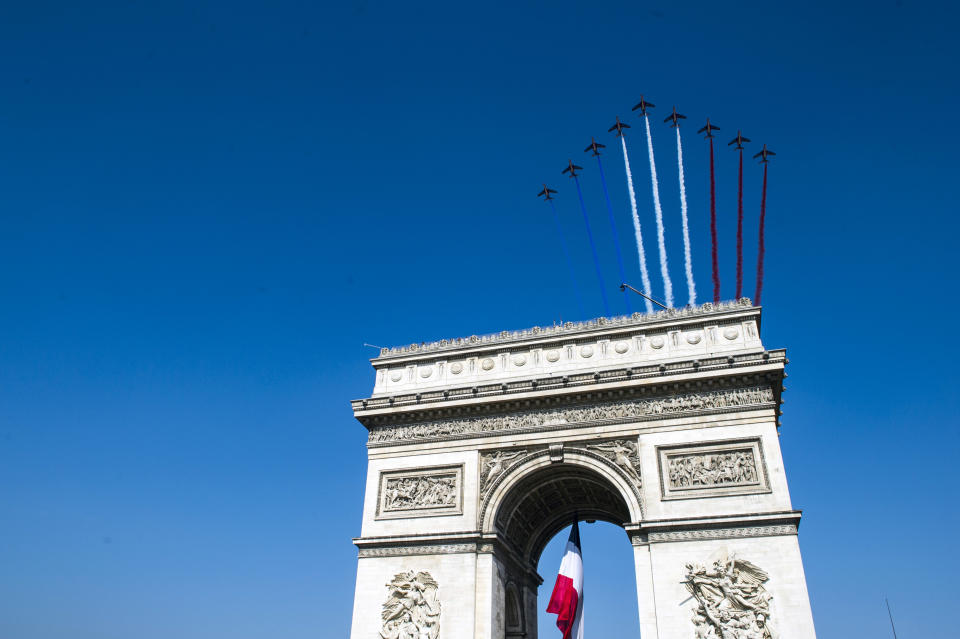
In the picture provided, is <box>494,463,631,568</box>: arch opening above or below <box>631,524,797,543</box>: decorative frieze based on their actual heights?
above

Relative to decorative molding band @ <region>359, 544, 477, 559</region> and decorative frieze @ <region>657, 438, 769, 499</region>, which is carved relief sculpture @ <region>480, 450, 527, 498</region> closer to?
decorative molding band @ <region>359, 544, 477, 559</region>

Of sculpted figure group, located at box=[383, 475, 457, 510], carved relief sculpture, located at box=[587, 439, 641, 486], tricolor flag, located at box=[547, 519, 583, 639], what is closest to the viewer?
carved relief sculpture, located at box=[587, 439, 641, 486]

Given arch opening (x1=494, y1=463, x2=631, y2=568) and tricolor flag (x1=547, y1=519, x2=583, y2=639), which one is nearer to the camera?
tricolor flag (x1=547, y1=519, x2=583, y2=639)

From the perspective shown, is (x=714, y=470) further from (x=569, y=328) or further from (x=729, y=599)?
(x=569, y=328)

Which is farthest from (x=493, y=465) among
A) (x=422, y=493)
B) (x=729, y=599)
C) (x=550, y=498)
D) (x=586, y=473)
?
(x=729, y=599)

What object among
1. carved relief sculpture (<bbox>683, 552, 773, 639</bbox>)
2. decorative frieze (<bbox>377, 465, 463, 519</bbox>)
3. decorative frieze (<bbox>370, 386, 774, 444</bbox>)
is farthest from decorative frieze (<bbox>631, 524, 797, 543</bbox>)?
decorative frieze (<bbox>377, 465, 463, 519</bbox>)

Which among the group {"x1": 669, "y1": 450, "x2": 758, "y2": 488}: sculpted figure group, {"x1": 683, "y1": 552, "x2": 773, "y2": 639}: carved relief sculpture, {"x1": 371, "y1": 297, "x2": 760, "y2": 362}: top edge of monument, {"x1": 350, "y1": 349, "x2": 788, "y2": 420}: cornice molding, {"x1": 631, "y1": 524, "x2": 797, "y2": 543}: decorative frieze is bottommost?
{"x1": 683, "y1": 552, "x2": 773, "y2": 639}: carved relief sculpture

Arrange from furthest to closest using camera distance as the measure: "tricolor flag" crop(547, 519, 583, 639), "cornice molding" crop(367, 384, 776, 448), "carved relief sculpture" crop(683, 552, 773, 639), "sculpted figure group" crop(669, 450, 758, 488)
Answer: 1. "tricolor flag" crop(547, 519, 583, 639)
2. "cornice molding" crop(367, 384, 776, 448)
3. "sculpted figure group" crop(669, 450, 758, 488)
4. "carved relief sculpture" crop(683, 552, 773, 639)
